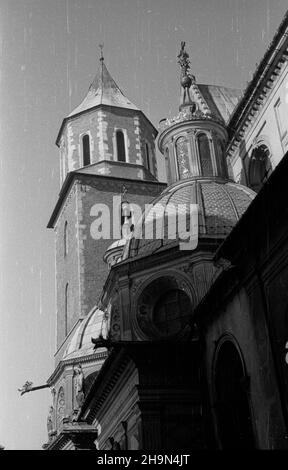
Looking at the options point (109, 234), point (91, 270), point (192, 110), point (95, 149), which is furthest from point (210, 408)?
point (95, 149)

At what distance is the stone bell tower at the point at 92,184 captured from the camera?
34.3m

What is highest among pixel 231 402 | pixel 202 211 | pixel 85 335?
pixel 85 335

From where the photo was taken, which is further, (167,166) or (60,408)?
(60,408)

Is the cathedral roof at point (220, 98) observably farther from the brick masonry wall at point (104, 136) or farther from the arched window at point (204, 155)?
the brick masonry wall at point (104, 136)

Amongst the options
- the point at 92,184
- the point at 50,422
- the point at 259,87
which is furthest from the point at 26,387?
the point at 259,87

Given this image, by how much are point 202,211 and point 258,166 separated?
615 cm

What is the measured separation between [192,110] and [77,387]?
12673mm

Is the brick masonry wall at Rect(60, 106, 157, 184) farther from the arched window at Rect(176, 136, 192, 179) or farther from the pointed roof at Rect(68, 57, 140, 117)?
the arched window at Rect(176, 136, 192, 179)

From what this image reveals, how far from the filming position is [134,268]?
19.6m

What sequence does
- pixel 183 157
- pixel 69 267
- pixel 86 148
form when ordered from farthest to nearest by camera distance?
pixel 86 148, pixel 69 267, pixel 183 157

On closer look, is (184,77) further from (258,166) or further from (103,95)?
(103,95)

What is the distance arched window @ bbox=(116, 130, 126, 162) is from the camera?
38.3m

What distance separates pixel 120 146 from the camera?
38.7m

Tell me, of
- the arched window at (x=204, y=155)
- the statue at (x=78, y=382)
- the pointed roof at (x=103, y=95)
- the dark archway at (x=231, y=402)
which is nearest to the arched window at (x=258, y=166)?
the arched window at (x=204, y=155)
